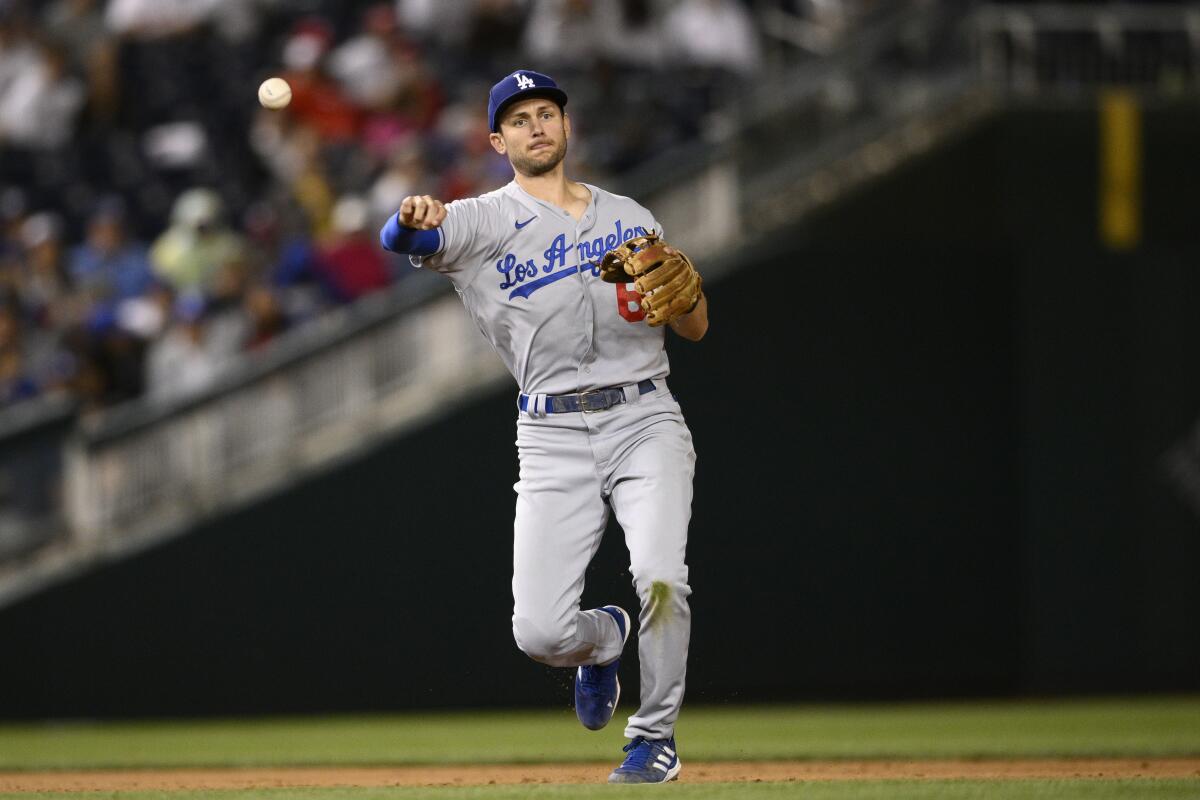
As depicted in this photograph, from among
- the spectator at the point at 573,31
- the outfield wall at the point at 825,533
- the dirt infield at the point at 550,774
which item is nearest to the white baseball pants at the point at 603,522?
the dirt infield at the point at 550,774

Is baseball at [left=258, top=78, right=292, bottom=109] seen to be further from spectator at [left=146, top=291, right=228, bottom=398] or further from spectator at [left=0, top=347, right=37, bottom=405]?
spectator at [left=0, top=347, right=37, bottom=405]

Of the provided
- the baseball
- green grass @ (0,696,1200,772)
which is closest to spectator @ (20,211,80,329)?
green grass @ (0,696,1200,772)

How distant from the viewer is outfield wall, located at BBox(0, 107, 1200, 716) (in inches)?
437

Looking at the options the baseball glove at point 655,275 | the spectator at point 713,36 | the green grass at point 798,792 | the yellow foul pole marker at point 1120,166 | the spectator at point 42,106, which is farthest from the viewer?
the spectator at point 42,106

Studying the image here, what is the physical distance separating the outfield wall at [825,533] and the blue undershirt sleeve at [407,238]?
541cm

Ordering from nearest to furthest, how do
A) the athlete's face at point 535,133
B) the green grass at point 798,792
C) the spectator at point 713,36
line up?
the green grass at point 798,792 < the athlete's face at point 535,133 < the spectator at point 713,36

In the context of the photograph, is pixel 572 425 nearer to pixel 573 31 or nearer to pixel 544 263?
pixel 544 263

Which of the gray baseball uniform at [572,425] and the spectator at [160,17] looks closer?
the gray baseball uniform at [572,425]

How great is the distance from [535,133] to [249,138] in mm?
7870

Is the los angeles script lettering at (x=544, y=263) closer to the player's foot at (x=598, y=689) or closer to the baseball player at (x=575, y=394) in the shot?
the baseball player at (x=575, y=394)

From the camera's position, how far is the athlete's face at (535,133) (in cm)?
617

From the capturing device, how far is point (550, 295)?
6.12 m

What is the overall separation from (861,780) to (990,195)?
6762 millimetres

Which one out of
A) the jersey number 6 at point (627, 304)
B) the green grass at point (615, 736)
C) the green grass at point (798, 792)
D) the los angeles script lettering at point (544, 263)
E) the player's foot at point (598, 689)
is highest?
the los angeles script lettering at point (544, 263)
